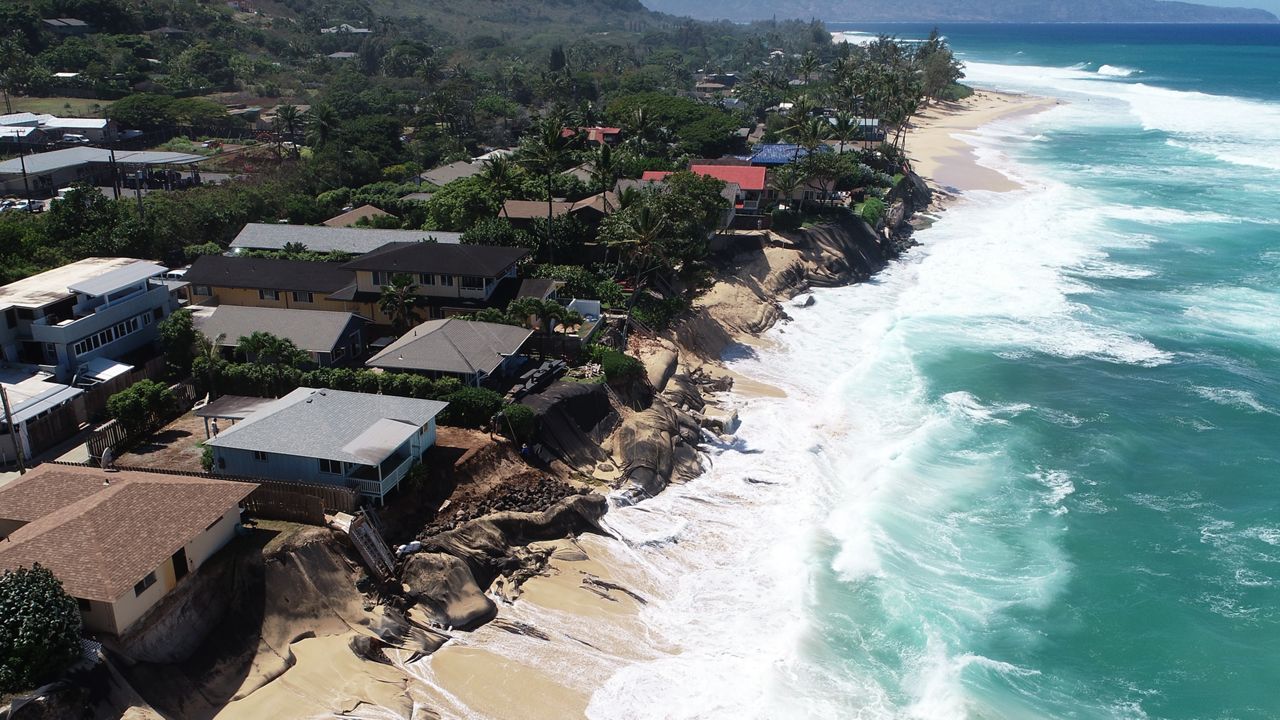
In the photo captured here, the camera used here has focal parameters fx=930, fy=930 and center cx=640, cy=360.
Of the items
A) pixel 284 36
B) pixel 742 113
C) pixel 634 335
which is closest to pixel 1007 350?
pixel 634 335

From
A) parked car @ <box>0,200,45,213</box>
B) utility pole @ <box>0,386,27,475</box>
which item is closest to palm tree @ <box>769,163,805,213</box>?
parked car @ <box>0,200,45,213</box>

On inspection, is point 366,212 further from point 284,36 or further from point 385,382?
point 284,36

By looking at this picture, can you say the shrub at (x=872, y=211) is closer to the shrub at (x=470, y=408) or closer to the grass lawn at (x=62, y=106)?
the shrub at (x=470, y=408)

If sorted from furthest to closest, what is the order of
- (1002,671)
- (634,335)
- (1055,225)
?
(1055,225) → (634,335) → (1002,671)

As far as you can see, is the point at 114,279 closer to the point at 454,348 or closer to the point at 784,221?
the point at 454,348

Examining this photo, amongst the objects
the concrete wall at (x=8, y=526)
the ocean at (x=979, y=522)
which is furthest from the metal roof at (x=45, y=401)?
the ocean at (x=979, y=522)

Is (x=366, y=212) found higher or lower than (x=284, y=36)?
Result: lower

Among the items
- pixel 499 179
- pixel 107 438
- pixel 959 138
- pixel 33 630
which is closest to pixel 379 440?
pixel 107 438
